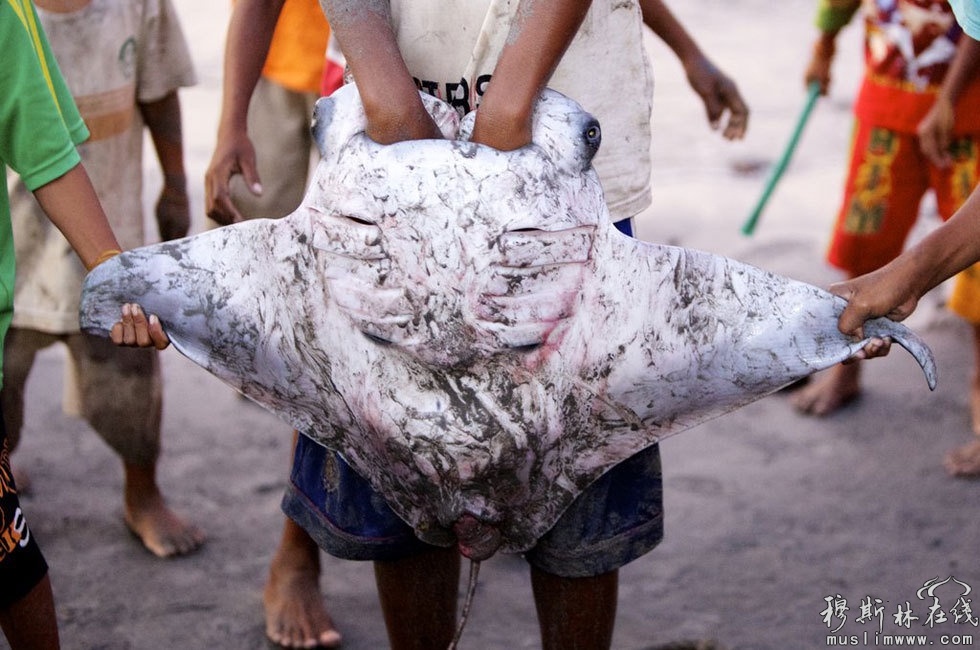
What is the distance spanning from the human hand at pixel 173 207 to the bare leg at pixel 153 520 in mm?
610

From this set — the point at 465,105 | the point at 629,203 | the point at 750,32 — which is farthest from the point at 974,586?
the point at 750,32

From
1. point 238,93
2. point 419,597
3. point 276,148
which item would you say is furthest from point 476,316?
point 276,148

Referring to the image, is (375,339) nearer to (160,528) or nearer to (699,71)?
(699,71)

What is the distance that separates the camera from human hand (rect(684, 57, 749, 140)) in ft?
7.82

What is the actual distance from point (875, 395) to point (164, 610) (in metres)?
2.32

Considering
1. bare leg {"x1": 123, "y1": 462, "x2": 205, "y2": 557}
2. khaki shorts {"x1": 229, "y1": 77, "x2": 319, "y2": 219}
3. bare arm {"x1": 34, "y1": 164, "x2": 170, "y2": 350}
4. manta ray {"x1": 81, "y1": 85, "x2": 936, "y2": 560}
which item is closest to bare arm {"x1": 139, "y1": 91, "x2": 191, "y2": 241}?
khaki shorts {"x1": 229, "y1": 77, "x2": 319, "y2": 219}

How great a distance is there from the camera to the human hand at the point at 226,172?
2051mm

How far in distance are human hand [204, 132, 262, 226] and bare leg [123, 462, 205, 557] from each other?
96 cm

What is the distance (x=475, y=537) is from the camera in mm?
1667

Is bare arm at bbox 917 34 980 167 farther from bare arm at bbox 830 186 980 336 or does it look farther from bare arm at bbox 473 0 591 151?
bare arm at bbox 473 0 591 151

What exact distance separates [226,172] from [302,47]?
98cm

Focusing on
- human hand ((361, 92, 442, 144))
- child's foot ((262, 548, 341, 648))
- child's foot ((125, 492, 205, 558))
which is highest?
human hand ((361, 92, 442, 144))

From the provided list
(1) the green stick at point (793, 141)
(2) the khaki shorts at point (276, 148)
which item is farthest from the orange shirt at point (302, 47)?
(1) the green stick at point (793, 141)

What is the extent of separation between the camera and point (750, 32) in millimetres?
7297
